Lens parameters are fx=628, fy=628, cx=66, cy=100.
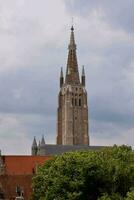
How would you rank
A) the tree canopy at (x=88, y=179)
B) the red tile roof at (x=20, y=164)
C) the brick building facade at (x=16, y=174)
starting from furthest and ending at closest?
1. the red tile roof at (x=20, y=164)
2. the brick building facade at (x=16, y=174)
3. the tree canopy at (x=88, y=179)

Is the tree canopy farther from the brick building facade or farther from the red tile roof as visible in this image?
the red tile roof

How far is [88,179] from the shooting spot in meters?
78.2

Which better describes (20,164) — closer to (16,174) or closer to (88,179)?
(16,174)

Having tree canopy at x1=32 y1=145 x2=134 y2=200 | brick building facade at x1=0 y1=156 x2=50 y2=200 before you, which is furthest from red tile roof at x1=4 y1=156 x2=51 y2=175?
tree canopy at x1=32 y1=145 x2=134 y2=200

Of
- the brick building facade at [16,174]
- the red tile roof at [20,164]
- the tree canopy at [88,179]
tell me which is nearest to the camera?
the tree canopy at [88,179]

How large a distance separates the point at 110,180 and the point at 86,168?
335 cm

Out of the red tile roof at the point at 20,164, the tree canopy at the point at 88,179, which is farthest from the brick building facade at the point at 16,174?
the tree canopy at the point at 88,179

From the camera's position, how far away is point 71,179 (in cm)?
7831

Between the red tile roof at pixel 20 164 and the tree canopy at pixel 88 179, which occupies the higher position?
the red tile roof at pixel 20 164

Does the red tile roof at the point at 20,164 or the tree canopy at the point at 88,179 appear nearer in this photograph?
the tree canopy at the point at 88,179

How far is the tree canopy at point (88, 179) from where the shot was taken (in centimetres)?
7700

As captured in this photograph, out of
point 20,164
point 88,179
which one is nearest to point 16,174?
point 20,164

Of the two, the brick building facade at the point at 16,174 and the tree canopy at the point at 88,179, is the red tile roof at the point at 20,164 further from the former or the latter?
the tree canopy at the point at 88,179

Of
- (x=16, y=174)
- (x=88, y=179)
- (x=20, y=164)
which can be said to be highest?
(x=20, y=164)
